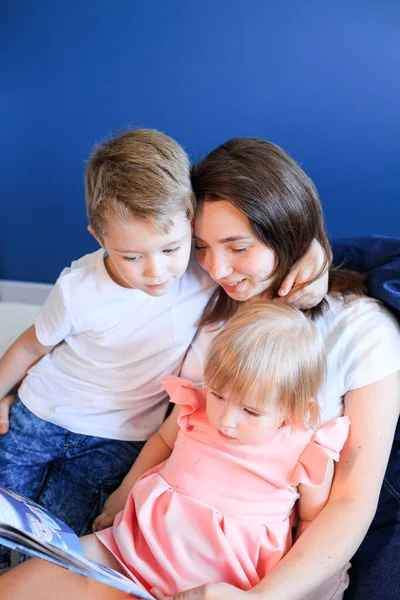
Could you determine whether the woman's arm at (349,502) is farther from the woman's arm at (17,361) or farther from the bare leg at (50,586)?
the woman's arm at (17,361)

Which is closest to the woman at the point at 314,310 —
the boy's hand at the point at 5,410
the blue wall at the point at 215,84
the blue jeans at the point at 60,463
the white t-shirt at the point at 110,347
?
the white t-shirt at the point at 110,347

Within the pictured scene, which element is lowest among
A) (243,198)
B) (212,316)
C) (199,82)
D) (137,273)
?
(212,316)

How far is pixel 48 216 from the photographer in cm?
228

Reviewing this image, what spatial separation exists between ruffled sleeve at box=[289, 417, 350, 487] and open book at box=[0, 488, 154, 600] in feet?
1.08

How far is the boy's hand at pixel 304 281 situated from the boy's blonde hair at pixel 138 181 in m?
0.23

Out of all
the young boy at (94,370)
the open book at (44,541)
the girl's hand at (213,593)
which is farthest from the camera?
the young boy at (94,370)

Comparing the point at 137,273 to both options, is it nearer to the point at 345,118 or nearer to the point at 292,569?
the point at 292,569

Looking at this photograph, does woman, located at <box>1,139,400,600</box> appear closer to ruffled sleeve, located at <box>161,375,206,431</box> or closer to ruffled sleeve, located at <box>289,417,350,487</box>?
ruffled sleeve, located at <box>289,417,350,487</box>

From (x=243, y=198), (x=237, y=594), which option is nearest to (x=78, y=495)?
(x=237, y=594)

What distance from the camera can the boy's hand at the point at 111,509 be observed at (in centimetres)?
126

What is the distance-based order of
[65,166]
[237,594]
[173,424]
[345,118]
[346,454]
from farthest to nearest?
[65,166]
[345,118]
[173,424]
[346,454]
[237,594]

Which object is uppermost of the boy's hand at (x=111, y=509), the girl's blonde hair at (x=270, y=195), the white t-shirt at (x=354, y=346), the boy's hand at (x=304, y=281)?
the girl's blonde hair at (x=270, y=195)

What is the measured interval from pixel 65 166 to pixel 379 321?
138 cm

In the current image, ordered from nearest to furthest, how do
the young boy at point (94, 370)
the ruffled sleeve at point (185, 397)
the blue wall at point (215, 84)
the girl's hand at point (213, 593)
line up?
the girl's hand at point (213, 593) < the ruffled sleeve at point (185, 397) < the young boy at point (94, 370) < the blue wall at point (215, 84)
